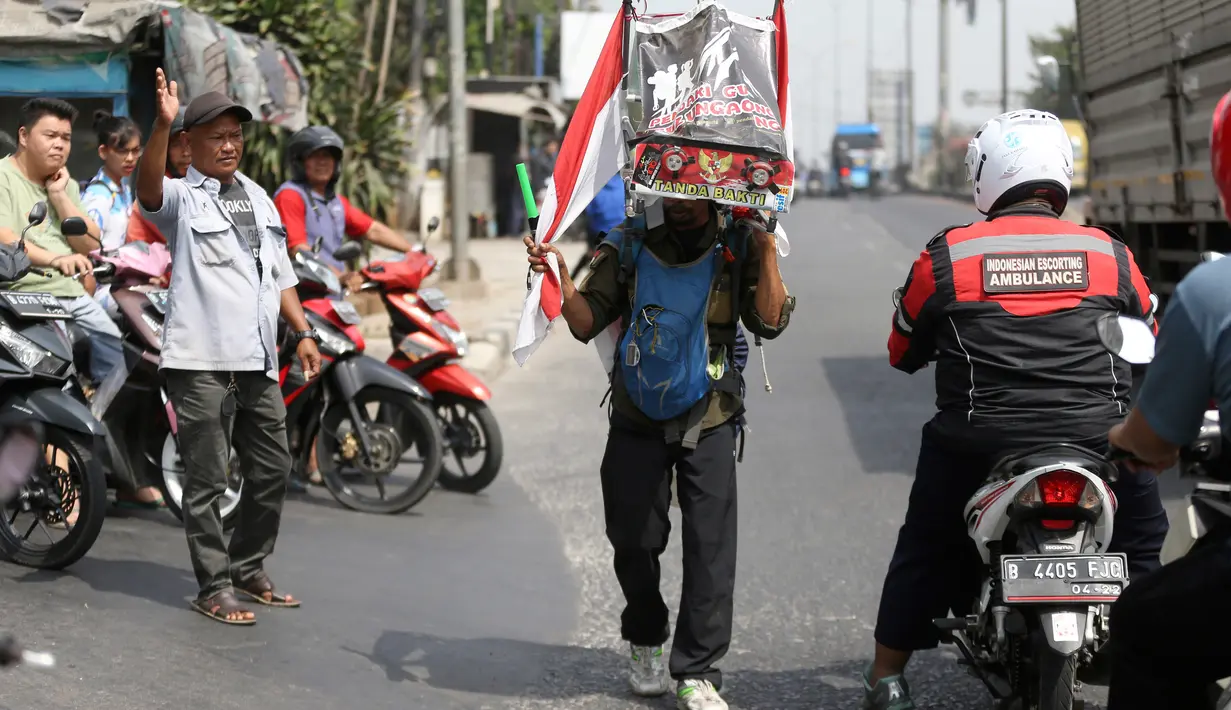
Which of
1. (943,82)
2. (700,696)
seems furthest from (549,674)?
(943,82)

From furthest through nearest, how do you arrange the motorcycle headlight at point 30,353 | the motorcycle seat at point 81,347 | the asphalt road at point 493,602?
the motorcycle seat at point 81,347
the motorcycle headlight at point 30,353
the asphalt road at point 493,602

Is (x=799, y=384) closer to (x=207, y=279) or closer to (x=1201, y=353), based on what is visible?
(x=207, y=279)

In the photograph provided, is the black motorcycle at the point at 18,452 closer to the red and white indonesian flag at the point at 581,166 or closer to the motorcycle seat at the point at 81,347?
the motorcycle seat at the point at 81,347

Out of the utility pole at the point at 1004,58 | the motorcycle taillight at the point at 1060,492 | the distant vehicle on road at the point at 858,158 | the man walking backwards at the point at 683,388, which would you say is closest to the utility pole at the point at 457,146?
the man walking backwards at the point at 683,388

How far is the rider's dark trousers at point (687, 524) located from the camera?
191 inches

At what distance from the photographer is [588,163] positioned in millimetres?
5066

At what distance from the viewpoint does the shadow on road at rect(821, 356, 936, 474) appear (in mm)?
9344

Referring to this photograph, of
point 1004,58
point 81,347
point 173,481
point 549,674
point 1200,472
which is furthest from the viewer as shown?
point 1004,58

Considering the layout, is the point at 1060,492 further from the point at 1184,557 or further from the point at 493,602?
the point at 493,602

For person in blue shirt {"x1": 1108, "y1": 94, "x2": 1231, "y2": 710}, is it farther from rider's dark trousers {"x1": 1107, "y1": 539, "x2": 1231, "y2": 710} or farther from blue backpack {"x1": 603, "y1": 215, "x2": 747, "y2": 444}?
blue backpack {"x1": 603, "y1": 215, "x2": 747, "y2": 444}

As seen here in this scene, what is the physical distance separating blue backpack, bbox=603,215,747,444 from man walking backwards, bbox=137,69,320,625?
144 cm

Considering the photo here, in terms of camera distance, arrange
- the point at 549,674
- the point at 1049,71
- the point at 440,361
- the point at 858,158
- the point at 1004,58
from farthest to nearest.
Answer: the point at 858,158
the point at 1004,58
the point at 1049,71
the point at 440,361
the point at 549,674

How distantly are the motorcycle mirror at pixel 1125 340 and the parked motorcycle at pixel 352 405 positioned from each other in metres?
4.80

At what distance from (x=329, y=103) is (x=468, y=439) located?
800 cm
